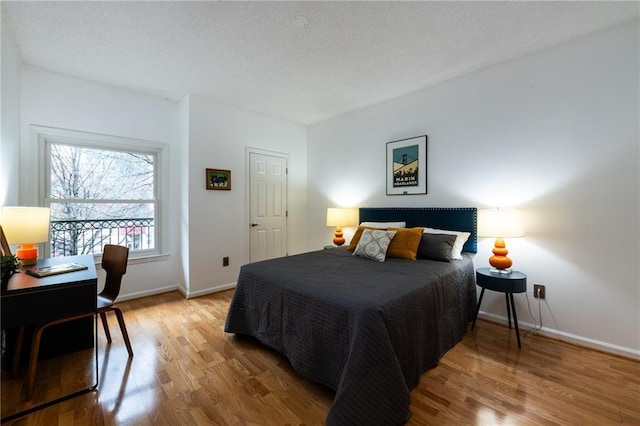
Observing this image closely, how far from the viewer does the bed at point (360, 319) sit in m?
1.42

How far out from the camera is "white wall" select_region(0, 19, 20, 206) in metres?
2.11

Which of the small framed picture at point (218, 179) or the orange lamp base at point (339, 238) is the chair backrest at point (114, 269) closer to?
the small framed picture at point (218, 179)

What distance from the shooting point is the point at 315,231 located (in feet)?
15.1

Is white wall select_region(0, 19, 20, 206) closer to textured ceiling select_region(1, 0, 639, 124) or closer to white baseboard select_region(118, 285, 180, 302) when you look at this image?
textured ceiling select_region(1, 0, 639, 124)

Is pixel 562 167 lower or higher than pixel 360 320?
higher

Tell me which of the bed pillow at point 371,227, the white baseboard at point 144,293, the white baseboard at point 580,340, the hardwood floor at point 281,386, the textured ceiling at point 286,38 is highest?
the textured ceiling at point 286,38

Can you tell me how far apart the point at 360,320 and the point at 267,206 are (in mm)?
3032

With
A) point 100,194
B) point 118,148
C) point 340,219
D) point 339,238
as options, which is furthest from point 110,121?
point 339,238

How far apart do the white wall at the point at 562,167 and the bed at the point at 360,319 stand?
19.0 inches

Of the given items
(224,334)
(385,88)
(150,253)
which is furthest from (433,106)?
(150,253)

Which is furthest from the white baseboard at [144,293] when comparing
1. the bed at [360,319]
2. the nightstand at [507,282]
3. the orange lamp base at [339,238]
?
the nightstand at [507,282]

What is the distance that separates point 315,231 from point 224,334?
242cm

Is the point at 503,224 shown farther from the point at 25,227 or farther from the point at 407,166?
the point at 25,227

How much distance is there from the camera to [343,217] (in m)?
3.80
